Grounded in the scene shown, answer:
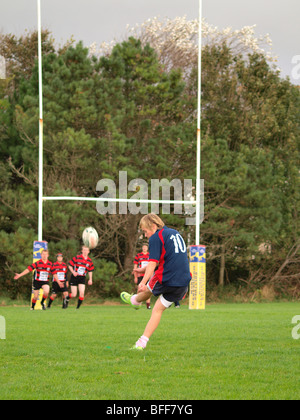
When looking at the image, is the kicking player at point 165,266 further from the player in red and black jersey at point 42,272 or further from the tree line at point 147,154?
the tree line at point 147,154

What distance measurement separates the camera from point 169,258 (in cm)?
755

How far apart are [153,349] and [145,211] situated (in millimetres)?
15569

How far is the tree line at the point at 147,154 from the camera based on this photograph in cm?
2281

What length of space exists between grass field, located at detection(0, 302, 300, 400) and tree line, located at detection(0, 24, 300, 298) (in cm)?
1205

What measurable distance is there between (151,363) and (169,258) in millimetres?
1290

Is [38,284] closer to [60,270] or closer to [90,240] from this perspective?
[60,270]

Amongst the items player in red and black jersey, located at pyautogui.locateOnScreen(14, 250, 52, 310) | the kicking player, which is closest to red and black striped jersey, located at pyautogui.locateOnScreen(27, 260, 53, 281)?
player in red and black jersey, located at pyautogui.locateOnScreen(14, 250, 52, 310)

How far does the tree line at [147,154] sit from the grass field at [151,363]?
1205cm

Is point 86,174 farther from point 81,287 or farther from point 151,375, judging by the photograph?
point 151,375

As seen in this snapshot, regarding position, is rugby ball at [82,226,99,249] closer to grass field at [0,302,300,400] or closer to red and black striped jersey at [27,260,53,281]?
red and black striped jersey at [27,260,53,281]

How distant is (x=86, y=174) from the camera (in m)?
Answer: 23.9

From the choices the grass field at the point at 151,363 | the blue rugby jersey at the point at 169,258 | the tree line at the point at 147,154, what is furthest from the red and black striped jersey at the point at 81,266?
the blue rugby jersey at the point at 169,258

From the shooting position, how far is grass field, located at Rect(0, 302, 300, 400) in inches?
212

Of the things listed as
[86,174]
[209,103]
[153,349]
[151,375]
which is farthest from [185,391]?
[209,103]
